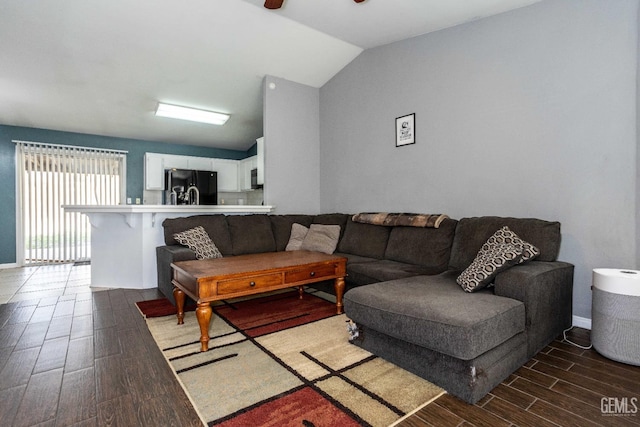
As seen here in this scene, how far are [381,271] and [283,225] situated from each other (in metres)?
1.78

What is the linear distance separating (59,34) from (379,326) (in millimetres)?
4193

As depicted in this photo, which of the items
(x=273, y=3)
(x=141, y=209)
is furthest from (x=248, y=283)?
(x=273, y=3)

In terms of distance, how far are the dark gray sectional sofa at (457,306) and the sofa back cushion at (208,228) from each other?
0.34 m

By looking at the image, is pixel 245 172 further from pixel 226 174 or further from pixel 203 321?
pixel 203 321

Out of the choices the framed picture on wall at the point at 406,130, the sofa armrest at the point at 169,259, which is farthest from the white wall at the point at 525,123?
the sofa armrest at the point at 169,259

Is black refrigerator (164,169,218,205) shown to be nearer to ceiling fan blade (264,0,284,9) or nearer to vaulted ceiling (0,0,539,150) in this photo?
vaulted ceiling (0,0,539,150)

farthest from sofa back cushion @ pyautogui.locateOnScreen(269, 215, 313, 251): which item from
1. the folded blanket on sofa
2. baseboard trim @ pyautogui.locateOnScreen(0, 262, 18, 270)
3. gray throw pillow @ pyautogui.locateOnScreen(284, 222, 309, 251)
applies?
baseboard trim @ pyautogui.locateOnScreen(0, 262, 18, 270)

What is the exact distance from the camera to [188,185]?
6.43m

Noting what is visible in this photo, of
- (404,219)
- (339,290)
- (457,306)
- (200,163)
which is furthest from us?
(200,163)

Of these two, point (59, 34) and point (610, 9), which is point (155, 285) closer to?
point (59, 34)

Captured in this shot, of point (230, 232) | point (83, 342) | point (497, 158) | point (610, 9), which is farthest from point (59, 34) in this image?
point (610, 9)

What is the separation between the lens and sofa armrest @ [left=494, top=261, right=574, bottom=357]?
6.46 ft

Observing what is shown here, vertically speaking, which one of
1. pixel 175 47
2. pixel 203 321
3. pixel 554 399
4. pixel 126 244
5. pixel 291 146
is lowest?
pixel 554 399

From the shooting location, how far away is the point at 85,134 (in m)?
6.02
